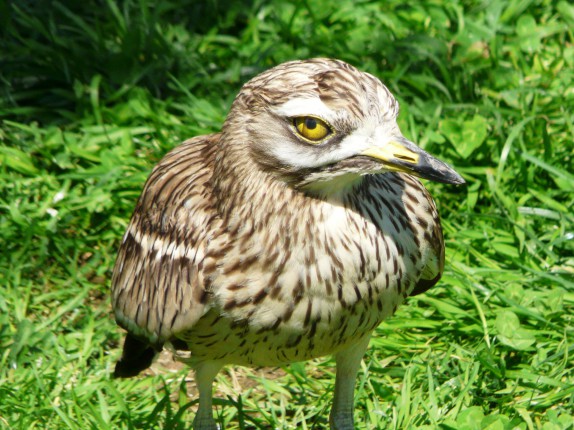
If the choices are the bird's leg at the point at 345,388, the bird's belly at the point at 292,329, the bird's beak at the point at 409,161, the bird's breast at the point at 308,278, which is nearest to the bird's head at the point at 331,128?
the bird's beak at the point at 409,161

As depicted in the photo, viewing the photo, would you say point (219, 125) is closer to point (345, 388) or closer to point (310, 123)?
point (345, 388)

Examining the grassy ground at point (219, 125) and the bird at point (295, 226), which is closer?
the bird at point (295, 226)

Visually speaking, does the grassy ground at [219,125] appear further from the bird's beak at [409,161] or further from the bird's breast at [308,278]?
the bird's beak at [409,161]

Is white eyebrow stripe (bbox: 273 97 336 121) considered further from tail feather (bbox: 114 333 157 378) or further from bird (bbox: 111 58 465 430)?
tail feather (bbox: 114 333 157 378)

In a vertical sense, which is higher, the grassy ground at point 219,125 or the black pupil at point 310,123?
the black pupil at point 310,123

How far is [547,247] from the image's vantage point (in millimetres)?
4652

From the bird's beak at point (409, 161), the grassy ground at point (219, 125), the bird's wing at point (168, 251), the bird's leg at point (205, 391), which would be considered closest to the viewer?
the bird's beak at point (409, 161)

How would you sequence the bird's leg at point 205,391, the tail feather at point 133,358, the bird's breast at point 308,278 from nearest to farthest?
the bird's breast at point 308,278, the bird's leg at point 205,391, the tail feather at point 133,358

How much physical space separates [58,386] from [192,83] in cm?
200

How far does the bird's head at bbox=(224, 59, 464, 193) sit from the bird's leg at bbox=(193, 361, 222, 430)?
88 centimetres

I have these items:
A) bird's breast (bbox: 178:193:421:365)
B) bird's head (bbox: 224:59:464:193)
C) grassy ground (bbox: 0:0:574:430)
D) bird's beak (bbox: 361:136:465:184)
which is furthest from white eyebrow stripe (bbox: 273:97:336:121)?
grassy ground (bbox: 0:0:574:430)

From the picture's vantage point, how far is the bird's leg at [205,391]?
12.6 feet

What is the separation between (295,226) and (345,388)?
2.89 ft

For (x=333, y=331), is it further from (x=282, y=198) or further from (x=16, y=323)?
(x=16, y=323)
